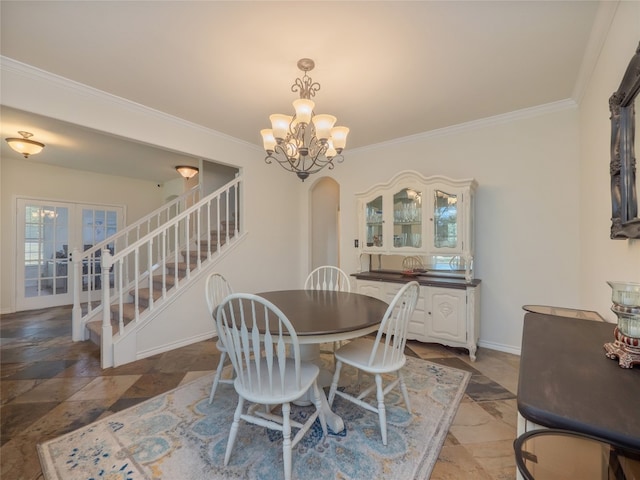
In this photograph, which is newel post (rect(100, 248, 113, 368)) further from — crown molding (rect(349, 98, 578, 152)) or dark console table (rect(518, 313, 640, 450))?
crown molding (rect(349, 98, 578, 152))

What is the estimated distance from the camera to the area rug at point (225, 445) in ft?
4.67

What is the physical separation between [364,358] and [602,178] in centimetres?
204

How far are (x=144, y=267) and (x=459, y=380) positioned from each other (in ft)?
20.3

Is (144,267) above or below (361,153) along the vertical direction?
below

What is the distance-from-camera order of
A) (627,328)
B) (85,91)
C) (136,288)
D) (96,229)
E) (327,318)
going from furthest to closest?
(96,229) → (136,288) → (85,91) → (327,318) → (627,328)

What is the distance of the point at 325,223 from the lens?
5.36 m

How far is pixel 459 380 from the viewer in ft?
7.76

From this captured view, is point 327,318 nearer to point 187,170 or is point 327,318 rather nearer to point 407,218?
point 407,218

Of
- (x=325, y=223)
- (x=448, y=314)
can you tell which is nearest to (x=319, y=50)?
(x=448, y=314)

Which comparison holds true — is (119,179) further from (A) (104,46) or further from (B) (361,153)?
(B) (361,153)

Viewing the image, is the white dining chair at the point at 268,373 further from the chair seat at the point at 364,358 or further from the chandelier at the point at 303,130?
the chandelier at the point at 303,130

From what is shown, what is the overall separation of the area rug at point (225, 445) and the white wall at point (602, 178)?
1.33 metres

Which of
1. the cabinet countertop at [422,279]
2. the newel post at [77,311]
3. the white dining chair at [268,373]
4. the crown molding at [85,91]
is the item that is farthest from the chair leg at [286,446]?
the newel post at [77,311]

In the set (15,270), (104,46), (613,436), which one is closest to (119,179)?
(15,270)
